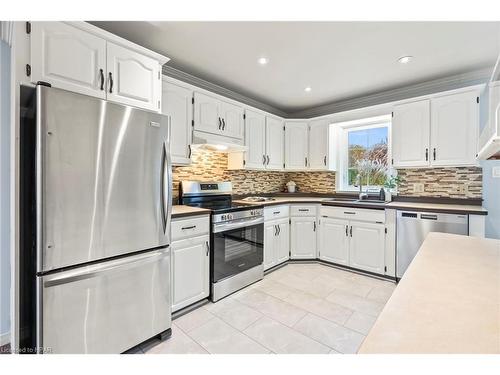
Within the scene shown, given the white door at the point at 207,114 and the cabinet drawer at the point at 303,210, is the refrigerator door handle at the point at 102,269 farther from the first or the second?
the cabinet drawer at the point at 303,210

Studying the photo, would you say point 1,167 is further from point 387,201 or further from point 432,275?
point 387,201

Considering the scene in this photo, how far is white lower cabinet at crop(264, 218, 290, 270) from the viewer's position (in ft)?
9.84

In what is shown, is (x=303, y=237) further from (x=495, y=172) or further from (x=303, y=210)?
(x=495, y=172)

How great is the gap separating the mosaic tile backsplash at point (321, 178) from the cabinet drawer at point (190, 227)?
0.61 m

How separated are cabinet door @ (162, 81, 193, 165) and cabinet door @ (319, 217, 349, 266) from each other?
2068 millimetres

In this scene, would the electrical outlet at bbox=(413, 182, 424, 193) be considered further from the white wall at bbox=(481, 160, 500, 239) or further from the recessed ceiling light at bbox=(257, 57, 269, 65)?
the recessed ceiling light at bbox=(257, 57, 269, 65)

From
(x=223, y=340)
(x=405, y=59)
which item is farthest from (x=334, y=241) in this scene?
(x=405, y=59)

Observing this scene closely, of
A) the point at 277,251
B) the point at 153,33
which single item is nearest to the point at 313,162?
the point at 277,251

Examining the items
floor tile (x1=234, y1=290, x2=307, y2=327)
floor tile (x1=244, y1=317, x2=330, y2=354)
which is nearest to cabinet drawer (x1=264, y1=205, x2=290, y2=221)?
floor tile (x1=234, y1=290, x2=307, y2=327)

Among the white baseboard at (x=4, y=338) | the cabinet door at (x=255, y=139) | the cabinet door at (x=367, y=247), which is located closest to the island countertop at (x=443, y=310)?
the cabinet door at (x=367, y=247)

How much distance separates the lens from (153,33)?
6.46 feet

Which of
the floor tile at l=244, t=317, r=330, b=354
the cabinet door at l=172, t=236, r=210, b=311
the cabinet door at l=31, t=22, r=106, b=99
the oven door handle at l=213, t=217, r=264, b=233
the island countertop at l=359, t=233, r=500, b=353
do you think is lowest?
the floor tile at l=244, t=317, r=330, b=354

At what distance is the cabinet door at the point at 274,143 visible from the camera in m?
3.50
